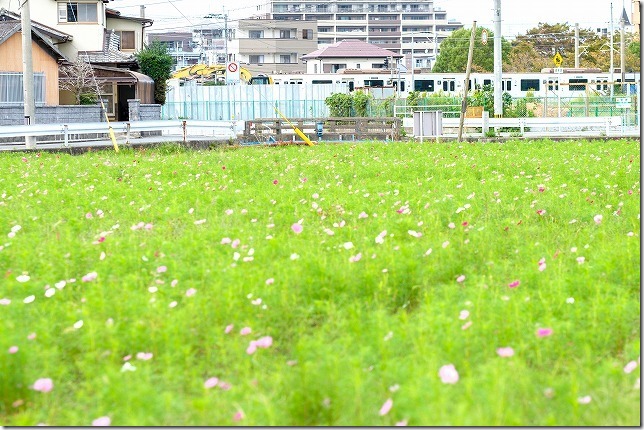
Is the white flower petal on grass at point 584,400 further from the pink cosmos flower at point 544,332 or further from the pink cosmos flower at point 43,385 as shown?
the pink cosmos flower at point 43,385

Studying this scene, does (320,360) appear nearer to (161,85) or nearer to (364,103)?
(364,103)

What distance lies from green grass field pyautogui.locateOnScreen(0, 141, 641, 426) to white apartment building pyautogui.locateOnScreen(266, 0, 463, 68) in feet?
396

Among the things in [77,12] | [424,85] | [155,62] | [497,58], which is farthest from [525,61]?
[497,58]

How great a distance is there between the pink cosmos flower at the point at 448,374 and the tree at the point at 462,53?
80.9 m

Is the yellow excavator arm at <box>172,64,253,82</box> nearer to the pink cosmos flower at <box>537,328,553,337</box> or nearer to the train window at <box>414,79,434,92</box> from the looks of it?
the train window at <box>414,79,434,92</box>

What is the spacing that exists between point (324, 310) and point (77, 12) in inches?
1652

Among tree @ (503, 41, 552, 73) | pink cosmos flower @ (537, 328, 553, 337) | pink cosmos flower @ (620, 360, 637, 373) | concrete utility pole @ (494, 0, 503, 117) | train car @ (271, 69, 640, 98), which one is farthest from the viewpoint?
tree @ (503, 41, 552, 73)

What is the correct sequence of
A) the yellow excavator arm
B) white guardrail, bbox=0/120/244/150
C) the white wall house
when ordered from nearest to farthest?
white guardrail, bbox=0/120/244/150, the yellow excavator arm, the white wall house

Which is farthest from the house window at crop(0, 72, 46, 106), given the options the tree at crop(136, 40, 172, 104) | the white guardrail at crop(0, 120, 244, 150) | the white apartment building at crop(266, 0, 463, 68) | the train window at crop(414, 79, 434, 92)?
the white apartment building at crop(266, 0, 463, 68)

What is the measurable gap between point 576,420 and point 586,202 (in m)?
6.29

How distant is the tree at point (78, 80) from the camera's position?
40094mm

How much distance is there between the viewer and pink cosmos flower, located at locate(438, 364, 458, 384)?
15.0ft

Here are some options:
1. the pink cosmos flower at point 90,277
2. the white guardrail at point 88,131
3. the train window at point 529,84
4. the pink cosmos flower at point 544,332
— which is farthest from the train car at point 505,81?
the pink cosmos flower at point 544,332

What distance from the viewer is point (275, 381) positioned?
16.1 ft
